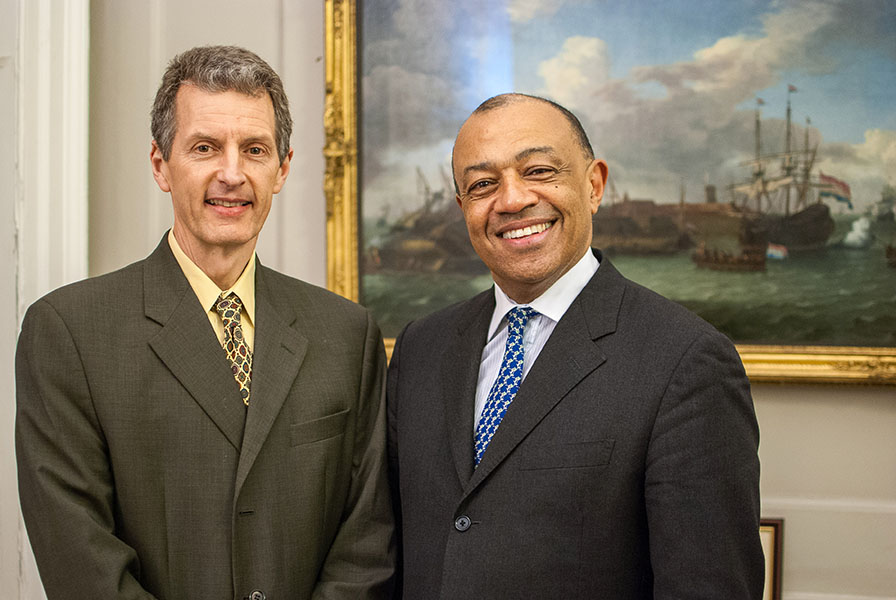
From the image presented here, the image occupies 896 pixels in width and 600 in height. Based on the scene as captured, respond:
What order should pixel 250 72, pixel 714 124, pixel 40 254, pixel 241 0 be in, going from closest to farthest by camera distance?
pixel 250 72, pixel 40 254, pixel 714 124, pixel 241 0

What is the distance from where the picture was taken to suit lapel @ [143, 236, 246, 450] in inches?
70.1

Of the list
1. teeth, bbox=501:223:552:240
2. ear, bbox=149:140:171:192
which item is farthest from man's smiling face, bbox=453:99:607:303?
ear, bbox=149:140:171:192

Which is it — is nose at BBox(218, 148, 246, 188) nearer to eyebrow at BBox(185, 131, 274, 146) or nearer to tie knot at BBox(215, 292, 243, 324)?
eyebrow at BBox(185, 131, 274, 146)

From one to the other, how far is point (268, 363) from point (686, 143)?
191 centimetres

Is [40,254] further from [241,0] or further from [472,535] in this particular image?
[472,535]

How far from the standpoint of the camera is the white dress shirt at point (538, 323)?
6.40 feet

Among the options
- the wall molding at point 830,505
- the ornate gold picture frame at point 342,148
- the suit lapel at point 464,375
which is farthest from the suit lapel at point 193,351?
the wall molding at point 830,505

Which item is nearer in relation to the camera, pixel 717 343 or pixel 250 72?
pixel 717 343

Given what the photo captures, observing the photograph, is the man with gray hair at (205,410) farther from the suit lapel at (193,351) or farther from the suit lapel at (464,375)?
the suit lapel at (464,375)

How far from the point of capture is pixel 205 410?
177 centimetres

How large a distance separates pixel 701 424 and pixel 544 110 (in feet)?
2.75

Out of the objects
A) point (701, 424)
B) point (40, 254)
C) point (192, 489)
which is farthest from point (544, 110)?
point (40, 254)

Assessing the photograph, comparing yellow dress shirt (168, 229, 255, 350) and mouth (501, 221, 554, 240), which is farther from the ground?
mouth (501, 221, 554, 240)

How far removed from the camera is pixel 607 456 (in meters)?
1.71
